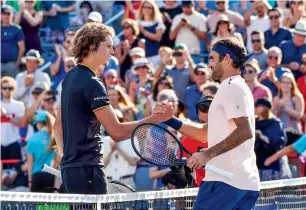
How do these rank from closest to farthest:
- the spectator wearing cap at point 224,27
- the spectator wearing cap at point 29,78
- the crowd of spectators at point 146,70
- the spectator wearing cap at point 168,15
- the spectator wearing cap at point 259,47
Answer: the crowd of spectators at point 146,70 → the spectator wearing cap at point 259,47 → the spectator wearing cap at point 224,27 → the spectator wearing cap at point 29,78 → the spectator wearing cap at point 168,15

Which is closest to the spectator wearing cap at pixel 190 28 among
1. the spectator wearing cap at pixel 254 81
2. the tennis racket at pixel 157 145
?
the spectator wearing cap at pixel 254 81

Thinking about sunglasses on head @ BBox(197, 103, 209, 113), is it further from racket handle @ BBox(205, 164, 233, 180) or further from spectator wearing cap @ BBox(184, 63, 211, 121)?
spectator wearing cap @ BBox(184, 63, 211, 121)

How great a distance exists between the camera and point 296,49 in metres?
14.7

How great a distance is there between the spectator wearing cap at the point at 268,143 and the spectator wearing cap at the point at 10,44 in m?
5.84

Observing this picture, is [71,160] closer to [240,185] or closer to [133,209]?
[133,209]

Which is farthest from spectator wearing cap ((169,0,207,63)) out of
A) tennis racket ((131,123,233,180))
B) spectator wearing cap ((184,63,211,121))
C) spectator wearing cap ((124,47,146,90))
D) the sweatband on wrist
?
tennis racket ((131,123,233,180))

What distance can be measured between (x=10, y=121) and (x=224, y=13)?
12.8 feet

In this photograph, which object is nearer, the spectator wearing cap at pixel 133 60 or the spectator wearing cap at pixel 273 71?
the spectator wearing cap at pixel 273 71

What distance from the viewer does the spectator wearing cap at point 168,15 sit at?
53.7ft

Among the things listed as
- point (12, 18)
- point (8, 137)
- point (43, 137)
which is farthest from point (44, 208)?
point (12, 18)

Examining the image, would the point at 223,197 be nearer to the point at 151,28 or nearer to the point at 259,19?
the point at 259,19

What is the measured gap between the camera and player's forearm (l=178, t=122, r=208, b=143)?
24.6 feet

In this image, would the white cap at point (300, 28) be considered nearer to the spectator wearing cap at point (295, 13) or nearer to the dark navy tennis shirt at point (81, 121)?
the spectator wearing cap at point (295, 13)

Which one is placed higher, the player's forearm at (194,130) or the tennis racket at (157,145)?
the player's forearm at (194,130)
